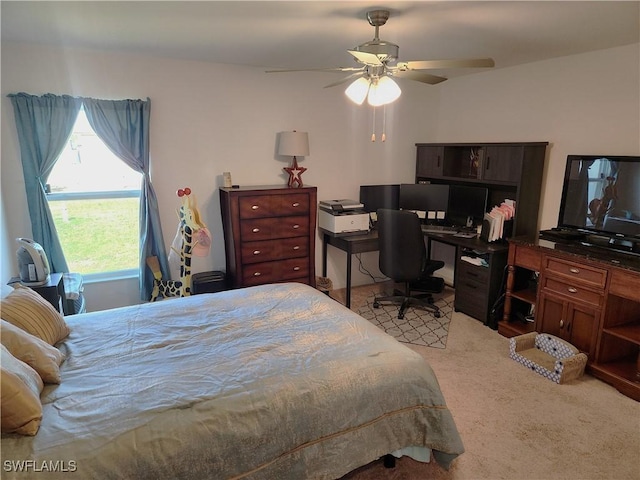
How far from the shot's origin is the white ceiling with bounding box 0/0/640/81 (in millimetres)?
2188

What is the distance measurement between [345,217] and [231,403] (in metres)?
2.70

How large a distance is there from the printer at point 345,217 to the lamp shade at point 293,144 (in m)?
0.63

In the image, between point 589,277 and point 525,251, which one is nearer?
point 589,277

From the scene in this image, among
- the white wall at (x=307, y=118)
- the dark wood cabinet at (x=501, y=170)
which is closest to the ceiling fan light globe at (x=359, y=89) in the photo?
the white wall at (x=307, y=118)

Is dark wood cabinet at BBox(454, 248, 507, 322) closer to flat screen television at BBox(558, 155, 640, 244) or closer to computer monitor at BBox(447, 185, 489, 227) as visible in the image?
computer monitor at BBox(447, 185, 489, 227)

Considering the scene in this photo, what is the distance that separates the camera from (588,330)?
288 centimetres

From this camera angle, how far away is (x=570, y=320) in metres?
2.99

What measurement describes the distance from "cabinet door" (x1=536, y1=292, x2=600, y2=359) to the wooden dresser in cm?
211

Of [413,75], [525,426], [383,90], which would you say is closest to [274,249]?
[383,90]

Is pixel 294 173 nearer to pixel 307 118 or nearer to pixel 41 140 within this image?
pixel 307 118

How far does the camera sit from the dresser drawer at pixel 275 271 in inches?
149

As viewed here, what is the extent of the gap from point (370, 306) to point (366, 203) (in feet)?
3.96

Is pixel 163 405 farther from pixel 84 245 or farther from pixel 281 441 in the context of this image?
pixel 84 245

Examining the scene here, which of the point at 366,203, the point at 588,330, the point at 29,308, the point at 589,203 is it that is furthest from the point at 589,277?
the point at 29,308
